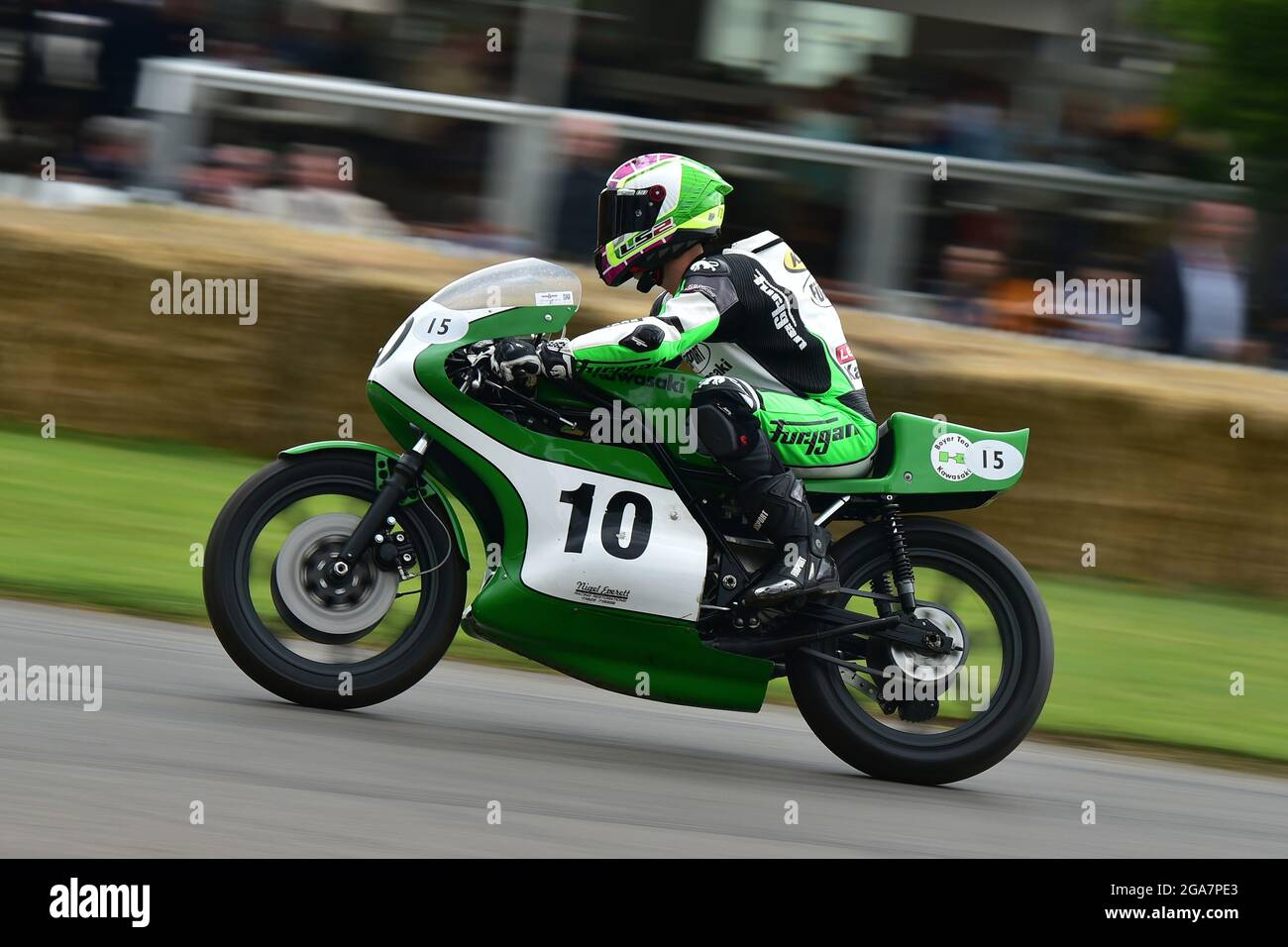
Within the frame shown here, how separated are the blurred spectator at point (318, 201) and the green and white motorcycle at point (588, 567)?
16.1 feet

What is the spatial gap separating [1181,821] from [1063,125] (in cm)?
678

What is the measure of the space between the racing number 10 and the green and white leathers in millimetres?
375

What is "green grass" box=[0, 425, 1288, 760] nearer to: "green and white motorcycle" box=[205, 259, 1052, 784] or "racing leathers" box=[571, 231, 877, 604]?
"green and white motorcycle" box=[205, 259, 1052, 784]

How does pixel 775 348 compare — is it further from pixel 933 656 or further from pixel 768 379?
pixel 933 656

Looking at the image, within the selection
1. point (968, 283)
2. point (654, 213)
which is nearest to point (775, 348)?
point (654, 213)

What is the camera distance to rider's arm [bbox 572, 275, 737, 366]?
16.8 feet

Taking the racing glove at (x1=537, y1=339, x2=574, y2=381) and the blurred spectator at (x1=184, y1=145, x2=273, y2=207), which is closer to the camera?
the racing glove at (x1=537, y1=339, x2=574, y2=381)

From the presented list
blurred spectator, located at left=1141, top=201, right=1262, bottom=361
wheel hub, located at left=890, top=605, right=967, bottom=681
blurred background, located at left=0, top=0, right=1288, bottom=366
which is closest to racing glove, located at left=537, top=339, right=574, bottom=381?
wheel hub, located at left=890, top=605, right=967, bottom=681

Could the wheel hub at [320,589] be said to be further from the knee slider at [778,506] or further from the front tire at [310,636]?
the knee slider at [778,506]

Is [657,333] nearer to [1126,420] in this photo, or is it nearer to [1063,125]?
[1126,420]

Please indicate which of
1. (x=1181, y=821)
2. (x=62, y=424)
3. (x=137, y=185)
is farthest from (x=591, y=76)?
(x=1181, y=821)

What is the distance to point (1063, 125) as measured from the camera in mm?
11195

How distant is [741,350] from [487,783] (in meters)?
1.55
